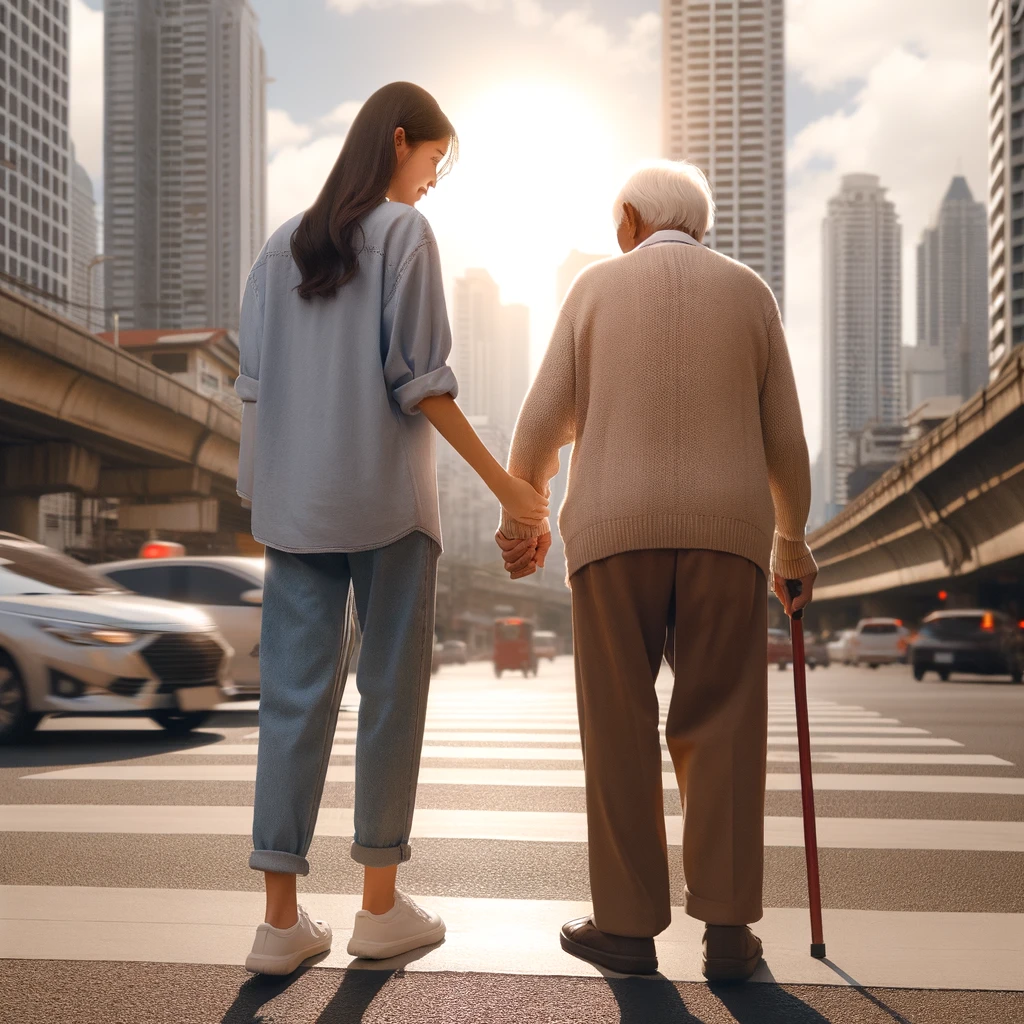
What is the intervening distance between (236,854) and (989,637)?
21366 millimetres

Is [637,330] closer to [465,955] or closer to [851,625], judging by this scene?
[465,955]

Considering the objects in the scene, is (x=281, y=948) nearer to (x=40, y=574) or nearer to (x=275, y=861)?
(x=275, y=861)

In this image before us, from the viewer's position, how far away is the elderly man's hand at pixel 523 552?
3.11 m

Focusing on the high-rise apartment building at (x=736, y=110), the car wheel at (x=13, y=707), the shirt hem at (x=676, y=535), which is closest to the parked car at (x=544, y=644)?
the car wheel at (x=13, y=707)

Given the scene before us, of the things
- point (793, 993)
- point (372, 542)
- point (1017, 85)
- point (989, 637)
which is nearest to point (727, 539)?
point (372, 542)

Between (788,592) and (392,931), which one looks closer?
(392,931)

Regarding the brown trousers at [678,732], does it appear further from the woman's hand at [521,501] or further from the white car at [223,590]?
the white car at [223,590]

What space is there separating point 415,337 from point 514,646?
1640 inches

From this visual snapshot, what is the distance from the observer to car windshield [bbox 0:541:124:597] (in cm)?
815

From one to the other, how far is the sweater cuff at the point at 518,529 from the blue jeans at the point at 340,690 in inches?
10.2

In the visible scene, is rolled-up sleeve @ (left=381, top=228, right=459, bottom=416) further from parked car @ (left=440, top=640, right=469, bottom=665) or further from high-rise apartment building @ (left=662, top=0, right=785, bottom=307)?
high-rise apartment building @ (left=662, top=0, right=785, bottom=307)

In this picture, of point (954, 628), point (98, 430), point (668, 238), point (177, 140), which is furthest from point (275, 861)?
point (177, 140)

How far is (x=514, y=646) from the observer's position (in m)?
44.2

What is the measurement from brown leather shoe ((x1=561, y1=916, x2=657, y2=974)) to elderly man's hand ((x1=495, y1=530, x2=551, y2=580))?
86 centimetres
